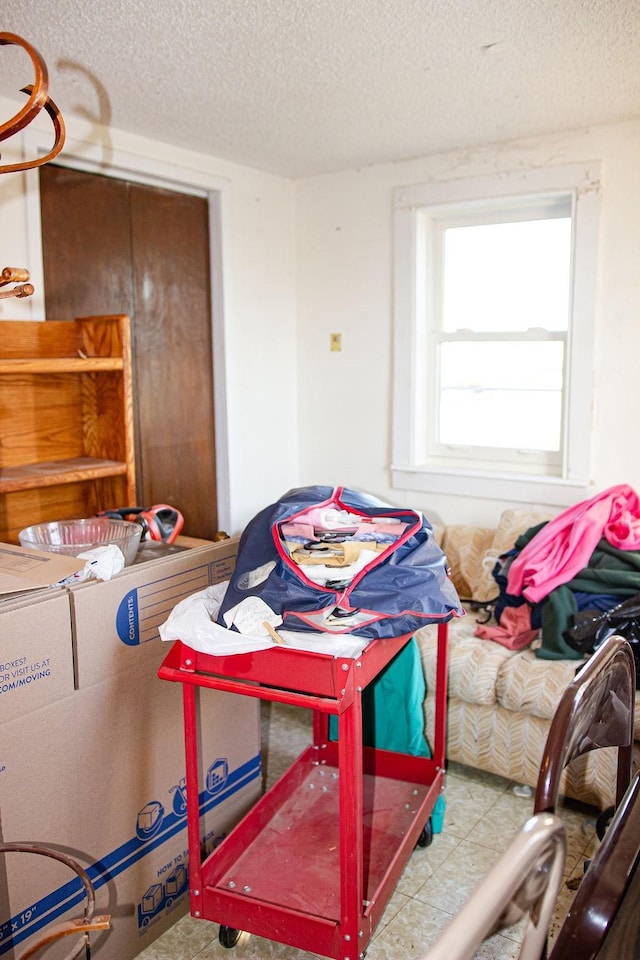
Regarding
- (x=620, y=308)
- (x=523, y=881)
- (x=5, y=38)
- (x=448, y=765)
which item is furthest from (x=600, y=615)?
(x=5, y=38)

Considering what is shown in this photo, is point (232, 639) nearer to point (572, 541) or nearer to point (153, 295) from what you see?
point (572, 541)

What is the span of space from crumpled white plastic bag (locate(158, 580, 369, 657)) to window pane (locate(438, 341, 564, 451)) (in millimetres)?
2126

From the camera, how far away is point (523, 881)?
0.79 meters

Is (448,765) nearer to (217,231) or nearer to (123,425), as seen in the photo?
(123,425)

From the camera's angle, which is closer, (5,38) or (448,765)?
(5,38)

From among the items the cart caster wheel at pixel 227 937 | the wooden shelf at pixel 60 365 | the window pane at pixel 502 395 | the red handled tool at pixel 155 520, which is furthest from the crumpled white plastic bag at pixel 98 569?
the window pane at pixel 502 395

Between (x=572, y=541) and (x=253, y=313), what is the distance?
1.92 m

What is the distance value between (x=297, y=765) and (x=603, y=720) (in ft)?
4.05

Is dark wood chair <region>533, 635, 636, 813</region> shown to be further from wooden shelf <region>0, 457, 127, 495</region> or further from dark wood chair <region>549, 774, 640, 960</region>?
wooden shelf <region>0, 457, 127, 495</region>

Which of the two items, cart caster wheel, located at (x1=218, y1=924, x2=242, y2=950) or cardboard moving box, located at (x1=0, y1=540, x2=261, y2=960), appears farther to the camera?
cart caster wheel, located at (x1=218, y1=924, x2=242, y2=950)

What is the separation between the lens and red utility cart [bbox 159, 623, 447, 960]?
1.56m

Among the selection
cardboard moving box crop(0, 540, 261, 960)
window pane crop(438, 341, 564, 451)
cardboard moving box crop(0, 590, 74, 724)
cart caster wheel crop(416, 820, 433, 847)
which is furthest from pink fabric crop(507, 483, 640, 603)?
cardboard moving box crop(0, 590, 74, 724)

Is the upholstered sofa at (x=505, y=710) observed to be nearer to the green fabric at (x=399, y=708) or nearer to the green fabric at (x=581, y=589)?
the green fabric at (x=581, y=589)

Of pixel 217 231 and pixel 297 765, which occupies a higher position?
pixel 217 231
